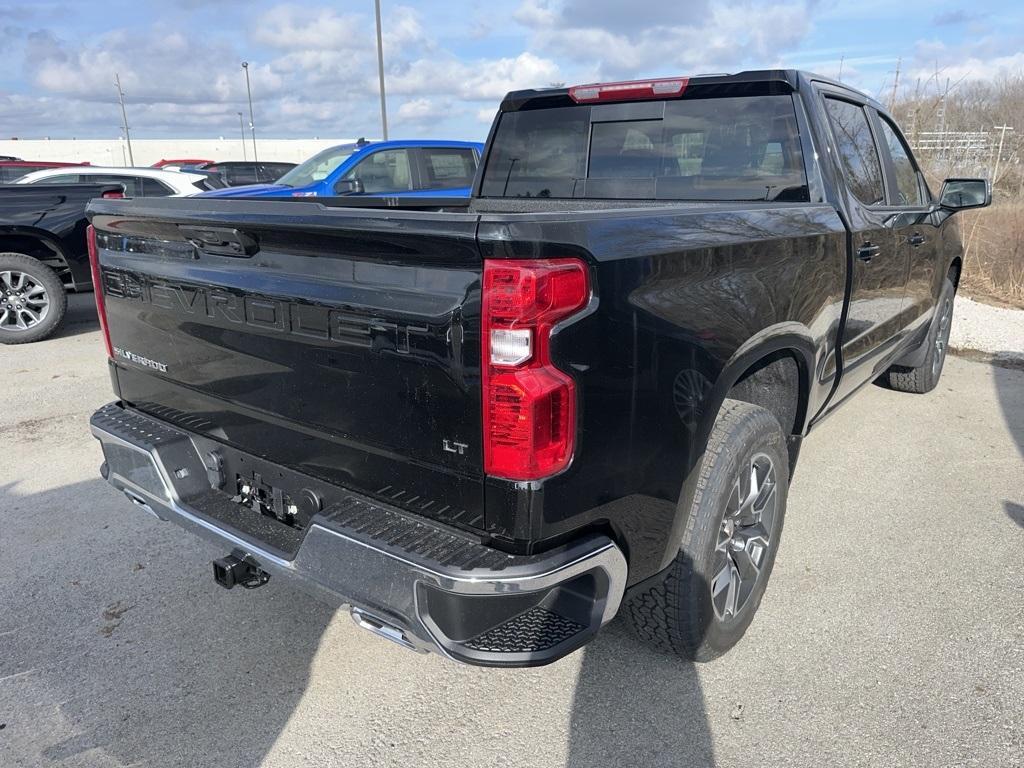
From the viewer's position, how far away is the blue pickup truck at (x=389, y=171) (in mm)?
8633

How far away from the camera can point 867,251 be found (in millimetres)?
3285

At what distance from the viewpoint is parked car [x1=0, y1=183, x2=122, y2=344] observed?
7.18 metres

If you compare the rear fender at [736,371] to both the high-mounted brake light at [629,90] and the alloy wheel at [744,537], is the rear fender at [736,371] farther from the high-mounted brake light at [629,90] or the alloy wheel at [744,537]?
the high-mounted brake light at [629,90]

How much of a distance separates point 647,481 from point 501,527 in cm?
44

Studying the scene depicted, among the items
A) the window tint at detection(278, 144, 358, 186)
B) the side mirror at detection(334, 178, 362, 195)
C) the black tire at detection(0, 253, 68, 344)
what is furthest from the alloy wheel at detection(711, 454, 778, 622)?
the window tint at detection(278, 144, 358, 186)

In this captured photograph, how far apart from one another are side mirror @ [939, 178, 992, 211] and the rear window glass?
1673 millimetres

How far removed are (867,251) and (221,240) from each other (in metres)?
2.64

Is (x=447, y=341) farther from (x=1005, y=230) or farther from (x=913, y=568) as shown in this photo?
(x=1005, y=230)

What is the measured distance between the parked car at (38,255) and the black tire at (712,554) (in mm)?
6942

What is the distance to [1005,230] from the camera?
1096 centimetres

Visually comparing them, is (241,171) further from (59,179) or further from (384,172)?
A: (384,172)

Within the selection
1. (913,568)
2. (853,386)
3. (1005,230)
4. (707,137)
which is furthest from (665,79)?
(1005,230)

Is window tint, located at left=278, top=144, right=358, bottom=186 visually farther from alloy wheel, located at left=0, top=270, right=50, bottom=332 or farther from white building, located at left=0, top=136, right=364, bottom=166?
white building, located at left=0, top=136, right=364, bottom=166

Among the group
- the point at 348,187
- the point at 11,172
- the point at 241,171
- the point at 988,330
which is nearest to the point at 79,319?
the point at 348,187
